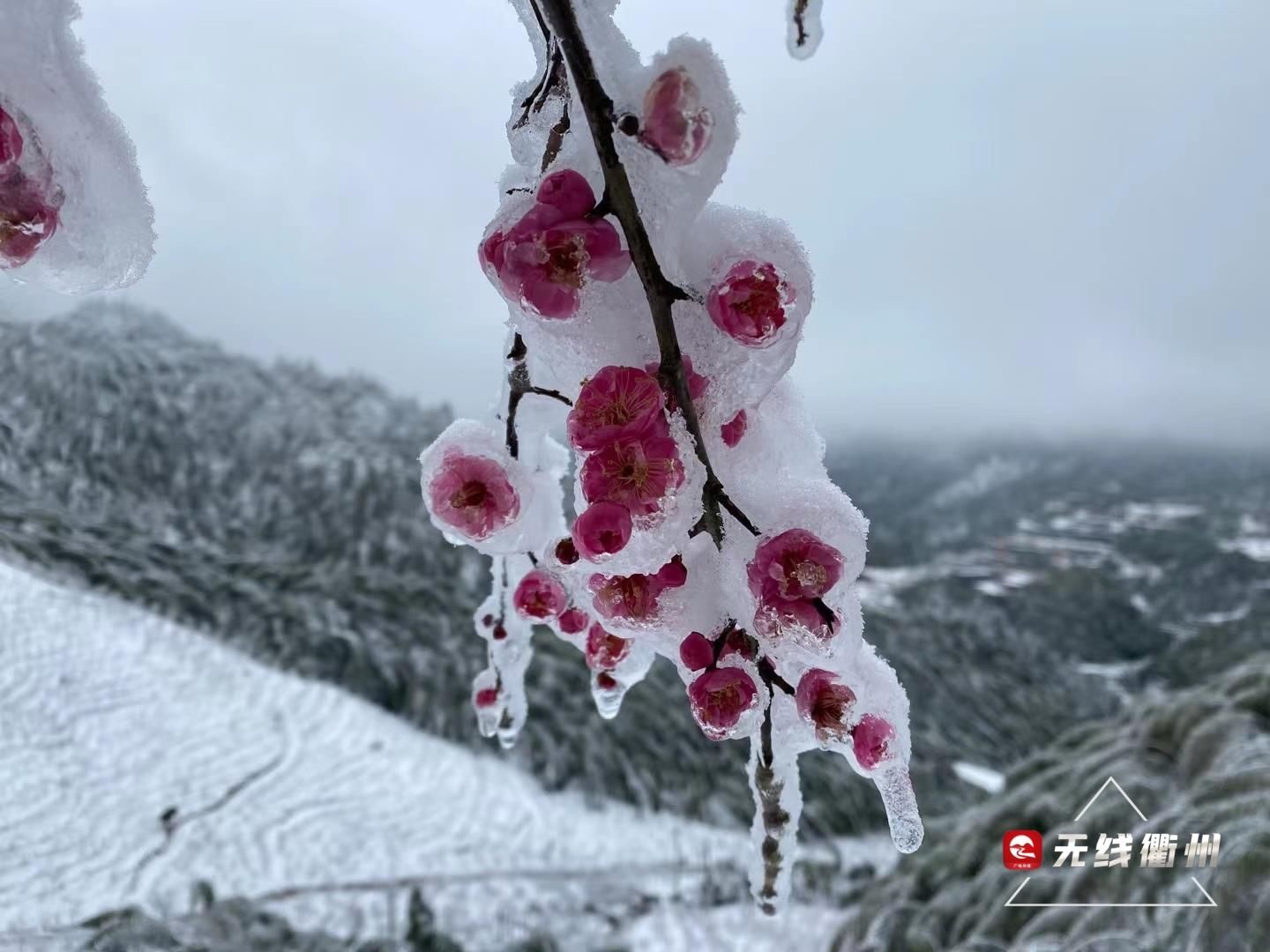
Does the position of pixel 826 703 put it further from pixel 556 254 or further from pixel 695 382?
pixel 556 254

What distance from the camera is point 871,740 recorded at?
588 millimetres

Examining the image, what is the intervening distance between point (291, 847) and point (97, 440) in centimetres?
361

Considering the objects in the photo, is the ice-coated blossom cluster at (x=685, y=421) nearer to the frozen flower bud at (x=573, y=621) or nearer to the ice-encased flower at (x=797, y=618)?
the ice-encased flower at (x=797, y=618)

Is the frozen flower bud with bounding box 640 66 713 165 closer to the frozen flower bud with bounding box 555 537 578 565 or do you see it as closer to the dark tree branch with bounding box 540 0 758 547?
the dark tree branch with bounding box 540 0 758 547

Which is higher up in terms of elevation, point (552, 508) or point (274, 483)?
point (274, 483)

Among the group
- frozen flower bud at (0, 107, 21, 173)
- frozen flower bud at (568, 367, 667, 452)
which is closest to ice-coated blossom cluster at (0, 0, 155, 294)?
frozen flower bud at (0, 107, 21, 173)

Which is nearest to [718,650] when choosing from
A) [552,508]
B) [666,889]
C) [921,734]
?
[552,508]

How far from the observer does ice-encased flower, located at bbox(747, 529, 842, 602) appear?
1.71 feet

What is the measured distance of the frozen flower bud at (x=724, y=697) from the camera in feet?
1.89

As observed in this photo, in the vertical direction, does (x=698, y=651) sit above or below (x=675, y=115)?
below

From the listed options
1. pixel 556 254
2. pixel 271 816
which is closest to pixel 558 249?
pixel 556 254

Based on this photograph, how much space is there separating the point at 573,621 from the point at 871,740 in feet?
1.41

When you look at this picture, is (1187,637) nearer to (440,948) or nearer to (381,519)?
(381,519)

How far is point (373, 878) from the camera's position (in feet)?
10.2
